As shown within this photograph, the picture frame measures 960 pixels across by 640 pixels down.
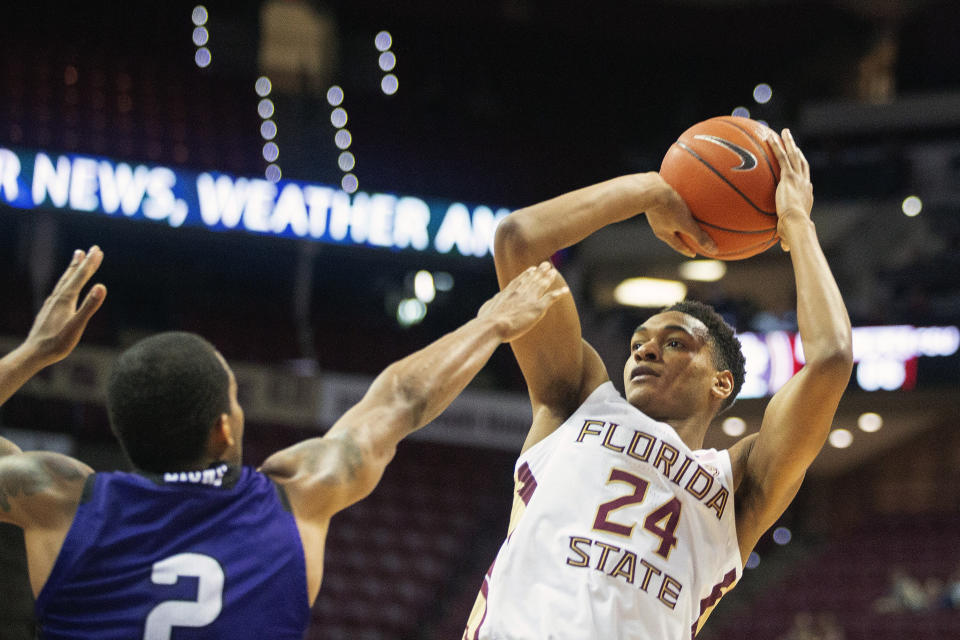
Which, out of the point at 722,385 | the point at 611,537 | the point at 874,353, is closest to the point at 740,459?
the point at 722,385

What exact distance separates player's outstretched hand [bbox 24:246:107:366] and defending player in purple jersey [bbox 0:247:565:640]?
0.65 metres

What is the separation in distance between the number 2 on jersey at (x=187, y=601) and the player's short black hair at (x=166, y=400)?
0.19 metres

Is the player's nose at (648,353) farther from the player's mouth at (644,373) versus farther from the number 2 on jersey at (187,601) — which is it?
the number 2 on jersey at (187,601)

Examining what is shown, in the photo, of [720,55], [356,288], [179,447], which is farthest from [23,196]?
[179,447]

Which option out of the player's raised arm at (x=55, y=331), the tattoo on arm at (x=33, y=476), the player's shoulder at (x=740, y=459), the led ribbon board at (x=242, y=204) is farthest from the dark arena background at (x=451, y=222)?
the tattoo on arm at (x=33, y=476)

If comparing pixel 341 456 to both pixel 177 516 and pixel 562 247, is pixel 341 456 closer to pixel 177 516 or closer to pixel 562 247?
pixel 177 516

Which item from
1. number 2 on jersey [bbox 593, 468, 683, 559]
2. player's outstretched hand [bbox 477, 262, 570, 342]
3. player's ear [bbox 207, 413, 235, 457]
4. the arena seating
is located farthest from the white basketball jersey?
the arena seating

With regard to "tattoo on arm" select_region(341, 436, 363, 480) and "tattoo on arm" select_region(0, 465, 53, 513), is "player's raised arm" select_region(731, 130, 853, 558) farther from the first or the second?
"tattoo on arm" select_region(0, 465, 53, 513)

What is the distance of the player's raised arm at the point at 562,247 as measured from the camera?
2.91 m

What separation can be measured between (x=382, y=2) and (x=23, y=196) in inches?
248

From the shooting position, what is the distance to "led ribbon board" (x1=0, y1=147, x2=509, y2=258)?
12.9 m

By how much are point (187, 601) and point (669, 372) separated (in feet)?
5.06

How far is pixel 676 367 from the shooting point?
116 inches

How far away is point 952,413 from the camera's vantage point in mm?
14828
